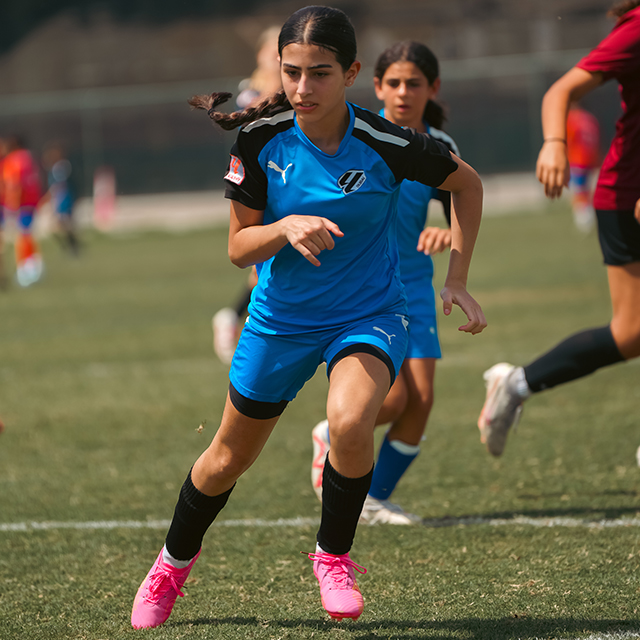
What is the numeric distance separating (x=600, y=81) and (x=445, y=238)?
976mm

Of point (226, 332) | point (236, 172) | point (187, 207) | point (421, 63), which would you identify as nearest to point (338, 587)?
point (236, 172)

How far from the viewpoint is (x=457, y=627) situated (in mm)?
3154

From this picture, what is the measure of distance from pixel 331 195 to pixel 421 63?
1.67 meters

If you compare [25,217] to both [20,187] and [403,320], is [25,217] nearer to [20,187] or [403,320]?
[20,187]

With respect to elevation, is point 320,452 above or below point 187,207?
above

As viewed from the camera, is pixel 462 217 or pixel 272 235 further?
pixel 462 217

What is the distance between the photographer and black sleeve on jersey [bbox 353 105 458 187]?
3.08m

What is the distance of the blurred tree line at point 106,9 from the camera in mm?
40500

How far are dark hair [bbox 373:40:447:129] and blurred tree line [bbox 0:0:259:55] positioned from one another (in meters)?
37.8

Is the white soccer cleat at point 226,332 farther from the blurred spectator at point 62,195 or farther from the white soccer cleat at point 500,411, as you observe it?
the blurred spectator at point 62,195

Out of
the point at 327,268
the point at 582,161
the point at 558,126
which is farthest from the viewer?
the point at 582,161

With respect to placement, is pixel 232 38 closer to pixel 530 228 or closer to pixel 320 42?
pixel 530 228

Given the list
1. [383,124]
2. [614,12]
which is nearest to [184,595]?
[383,124]

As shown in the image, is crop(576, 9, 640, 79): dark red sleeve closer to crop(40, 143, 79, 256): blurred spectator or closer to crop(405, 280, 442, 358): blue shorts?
crop(405, 280, 442, 358): blue shorts
